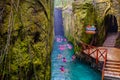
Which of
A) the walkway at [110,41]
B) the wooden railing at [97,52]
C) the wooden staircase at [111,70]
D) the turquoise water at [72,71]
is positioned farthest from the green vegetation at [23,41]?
the walkway at [110,41]

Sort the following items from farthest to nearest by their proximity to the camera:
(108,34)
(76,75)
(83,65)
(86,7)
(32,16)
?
(108,34) < (86,7) < (83,65) < (76,75) < (32,16)

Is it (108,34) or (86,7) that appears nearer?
(86,7)

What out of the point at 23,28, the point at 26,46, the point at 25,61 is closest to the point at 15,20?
the point at 23,28

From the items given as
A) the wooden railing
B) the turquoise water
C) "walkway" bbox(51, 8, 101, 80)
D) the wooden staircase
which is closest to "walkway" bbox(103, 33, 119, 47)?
the wooden railing

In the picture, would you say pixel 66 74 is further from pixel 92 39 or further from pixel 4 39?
pixel 4 39

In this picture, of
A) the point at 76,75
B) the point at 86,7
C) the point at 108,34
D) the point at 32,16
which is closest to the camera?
the point at 32,16

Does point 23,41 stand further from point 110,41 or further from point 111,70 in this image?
point 110,41

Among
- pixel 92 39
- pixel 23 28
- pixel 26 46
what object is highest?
pixel 23 28

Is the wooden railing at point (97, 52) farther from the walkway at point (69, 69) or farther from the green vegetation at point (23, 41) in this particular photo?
the green vegetation at point (23, 41)
